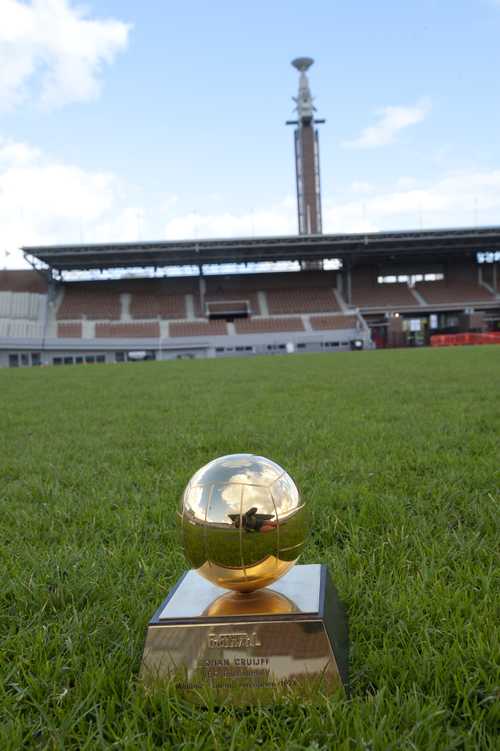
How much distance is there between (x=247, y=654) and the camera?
1.20 metres

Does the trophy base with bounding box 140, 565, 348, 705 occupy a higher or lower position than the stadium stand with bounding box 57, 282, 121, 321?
lower

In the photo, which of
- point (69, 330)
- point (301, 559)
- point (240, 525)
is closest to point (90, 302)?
point (69, 330)

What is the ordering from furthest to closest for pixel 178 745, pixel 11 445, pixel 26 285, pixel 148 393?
pixel 26 285
pixel 148 393
pixel 11 445
pixel 178 745

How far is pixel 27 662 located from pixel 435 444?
9.77ft

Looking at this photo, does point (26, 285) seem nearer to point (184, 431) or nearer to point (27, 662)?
point (184, 431)

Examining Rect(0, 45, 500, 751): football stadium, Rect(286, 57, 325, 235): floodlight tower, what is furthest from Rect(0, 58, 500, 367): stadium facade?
Rect(0, 45, 500, 751): football stadium

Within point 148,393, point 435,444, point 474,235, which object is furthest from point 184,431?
point 474,235

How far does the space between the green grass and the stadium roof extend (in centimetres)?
3478

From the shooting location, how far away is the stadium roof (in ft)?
124

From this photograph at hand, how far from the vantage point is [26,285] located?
143 feet

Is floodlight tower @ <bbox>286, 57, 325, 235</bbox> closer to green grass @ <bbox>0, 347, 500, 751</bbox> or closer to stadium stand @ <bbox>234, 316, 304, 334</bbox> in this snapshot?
stadium stand @ <bbox>234, 316, 304, 334</bbox>

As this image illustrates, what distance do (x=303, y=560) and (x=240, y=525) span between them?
33.7 inches

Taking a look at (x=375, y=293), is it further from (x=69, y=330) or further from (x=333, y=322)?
(x=69, y=330)

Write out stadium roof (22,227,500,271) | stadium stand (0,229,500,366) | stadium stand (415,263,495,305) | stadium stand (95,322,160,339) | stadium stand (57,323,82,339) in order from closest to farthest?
stadium roof (22,227,500,271), stadium stand (0,229,500,366), stadium stand (57,323,82,339), stadium stand (95,322,160,339), stadium stand (415,263,495,305)
